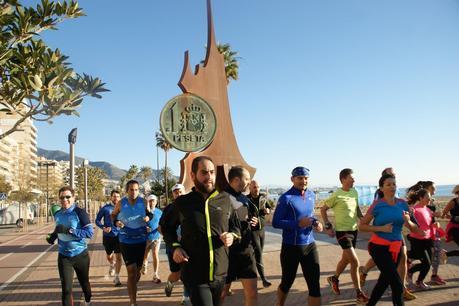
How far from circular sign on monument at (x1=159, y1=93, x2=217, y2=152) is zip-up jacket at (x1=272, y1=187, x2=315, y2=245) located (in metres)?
7.65

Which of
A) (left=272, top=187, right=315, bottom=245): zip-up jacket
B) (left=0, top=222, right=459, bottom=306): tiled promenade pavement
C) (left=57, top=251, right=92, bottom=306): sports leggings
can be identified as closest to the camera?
(left=272, top=187, right=315, bottom=245): zip-up jacket

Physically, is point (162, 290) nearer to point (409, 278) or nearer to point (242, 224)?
point (242, 224)

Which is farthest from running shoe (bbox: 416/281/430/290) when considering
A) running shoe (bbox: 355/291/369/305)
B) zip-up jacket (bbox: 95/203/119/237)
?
zip-up jacket (bbox: 95/203/119/237)

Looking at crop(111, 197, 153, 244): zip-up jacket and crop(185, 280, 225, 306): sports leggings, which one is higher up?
crop(111, 197, 153, 244): zip-up jacket

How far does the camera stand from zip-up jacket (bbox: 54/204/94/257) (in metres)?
5.73

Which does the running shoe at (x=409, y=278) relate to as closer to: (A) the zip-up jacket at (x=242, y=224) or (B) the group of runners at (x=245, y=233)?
(B) the group of runners at (x=245, y=233)

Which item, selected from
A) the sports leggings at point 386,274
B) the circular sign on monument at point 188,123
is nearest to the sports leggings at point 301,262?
the sports leggings at point 386,274

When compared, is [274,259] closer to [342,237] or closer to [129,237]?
[342,237]

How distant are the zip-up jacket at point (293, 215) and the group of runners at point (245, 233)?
1cm

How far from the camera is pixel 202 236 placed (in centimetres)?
353

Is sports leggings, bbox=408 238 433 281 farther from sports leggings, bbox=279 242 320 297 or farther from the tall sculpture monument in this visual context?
the tall sculpture monument

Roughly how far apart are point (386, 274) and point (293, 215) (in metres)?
1.28

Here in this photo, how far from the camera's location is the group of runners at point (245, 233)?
3.57 meters

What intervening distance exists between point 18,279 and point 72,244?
5622 mm
